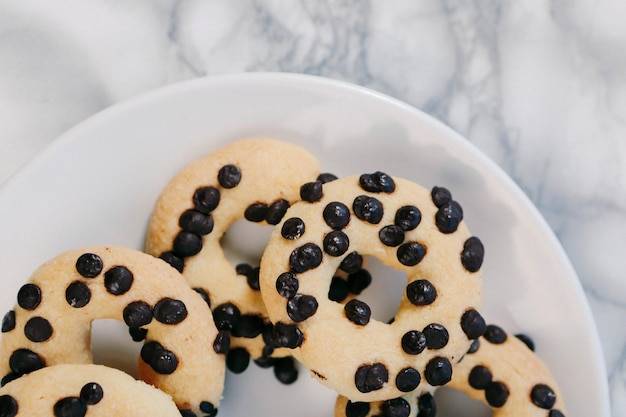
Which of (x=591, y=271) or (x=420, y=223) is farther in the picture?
(x=591, y=271)

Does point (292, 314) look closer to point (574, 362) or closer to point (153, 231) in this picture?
point (153, 231)

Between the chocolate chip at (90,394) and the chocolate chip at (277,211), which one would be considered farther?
the chocolate chip at (277,211)

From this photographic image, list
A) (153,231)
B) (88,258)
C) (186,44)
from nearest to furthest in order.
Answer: (88,258), (153,231), (186,44)

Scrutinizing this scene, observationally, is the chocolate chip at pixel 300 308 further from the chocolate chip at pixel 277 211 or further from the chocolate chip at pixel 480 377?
the chocolate chip at pixel 480 377

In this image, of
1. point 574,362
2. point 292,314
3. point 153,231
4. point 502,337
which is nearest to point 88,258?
point 153,231

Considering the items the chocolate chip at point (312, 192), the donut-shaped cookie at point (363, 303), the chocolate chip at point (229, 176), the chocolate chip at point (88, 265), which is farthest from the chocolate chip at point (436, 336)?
the chocolate chip at point (88, 265)

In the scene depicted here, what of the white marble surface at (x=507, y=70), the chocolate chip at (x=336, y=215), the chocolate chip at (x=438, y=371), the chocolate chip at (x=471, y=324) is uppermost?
the white marble surface at (x=507, y=70)

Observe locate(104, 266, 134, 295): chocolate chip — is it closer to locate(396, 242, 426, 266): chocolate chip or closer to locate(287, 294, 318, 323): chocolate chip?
locate(287, 294, 318, 323): chocolate chip

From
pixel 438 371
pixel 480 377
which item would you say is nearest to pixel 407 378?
pixel 438 371
